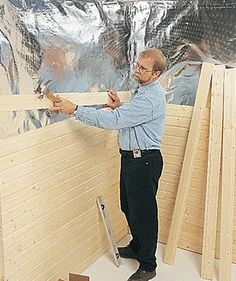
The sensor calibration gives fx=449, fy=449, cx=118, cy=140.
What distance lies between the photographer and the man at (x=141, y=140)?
2.53m

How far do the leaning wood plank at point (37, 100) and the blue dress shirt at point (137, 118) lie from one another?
17 centimetres

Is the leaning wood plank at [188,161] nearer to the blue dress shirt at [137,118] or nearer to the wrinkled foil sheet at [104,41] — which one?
the wrinkled foil sheet at [104,41]

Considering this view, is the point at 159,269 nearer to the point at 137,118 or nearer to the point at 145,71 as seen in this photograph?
the point at 137,118

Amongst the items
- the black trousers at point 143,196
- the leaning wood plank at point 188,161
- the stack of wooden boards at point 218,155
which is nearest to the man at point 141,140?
the black trousers at point 143,196

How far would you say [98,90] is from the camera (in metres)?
2.86

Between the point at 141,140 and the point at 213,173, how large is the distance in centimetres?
65

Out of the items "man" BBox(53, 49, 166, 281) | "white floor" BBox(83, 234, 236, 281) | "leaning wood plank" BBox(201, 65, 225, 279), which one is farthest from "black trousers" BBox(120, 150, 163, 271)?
"leaning wood plank" BBox(201, 65, 225, 279)

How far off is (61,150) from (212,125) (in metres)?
1.03

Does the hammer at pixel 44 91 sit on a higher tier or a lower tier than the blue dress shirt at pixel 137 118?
higher

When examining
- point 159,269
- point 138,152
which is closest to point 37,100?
point 138,152

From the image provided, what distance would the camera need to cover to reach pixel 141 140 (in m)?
2.66

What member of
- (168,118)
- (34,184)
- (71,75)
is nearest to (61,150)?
(34,184)

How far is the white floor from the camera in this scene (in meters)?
2.94

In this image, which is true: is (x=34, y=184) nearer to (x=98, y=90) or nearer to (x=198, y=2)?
(x=98, y=90)
